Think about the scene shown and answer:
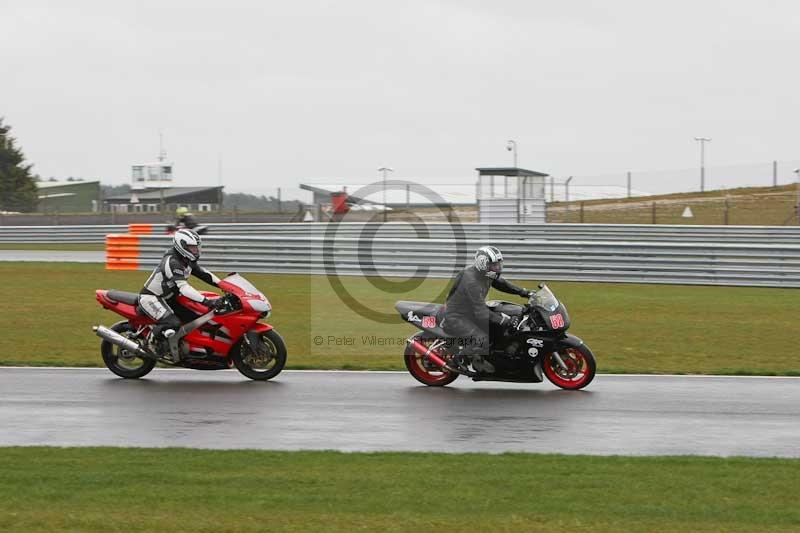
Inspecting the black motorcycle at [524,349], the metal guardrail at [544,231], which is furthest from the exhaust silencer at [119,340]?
the metal guardrail at [544,231]

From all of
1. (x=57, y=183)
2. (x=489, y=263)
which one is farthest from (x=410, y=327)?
(x=57, y=183)

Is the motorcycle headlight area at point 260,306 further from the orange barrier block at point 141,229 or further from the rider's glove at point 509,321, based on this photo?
the orange barrier block at point 141,229

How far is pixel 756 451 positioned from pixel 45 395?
6.86m

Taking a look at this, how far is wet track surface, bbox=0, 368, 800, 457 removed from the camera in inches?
347

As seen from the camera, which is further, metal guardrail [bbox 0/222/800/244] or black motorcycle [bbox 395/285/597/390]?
metal guardrail [bbox 0/222/800/244]

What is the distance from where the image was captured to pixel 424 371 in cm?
Answer: 1198

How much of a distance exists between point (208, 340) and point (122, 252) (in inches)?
648

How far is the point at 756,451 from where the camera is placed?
332 inches

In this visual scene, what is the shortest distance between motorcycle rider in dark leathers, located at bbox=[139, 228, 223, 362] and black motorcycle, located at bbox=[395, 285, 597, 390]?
2448 millimetres

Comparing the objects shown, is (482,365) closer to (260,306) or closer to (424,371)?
(424,371)

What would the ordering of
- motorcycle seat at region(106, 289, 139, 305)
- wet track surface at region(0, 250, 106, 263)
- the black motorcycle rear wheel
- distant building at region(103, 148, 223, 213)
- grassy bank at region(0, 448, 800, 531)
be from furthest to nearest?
1. distant building at region(103, 148, 223, 213)
2. wet track surface at region(0, 250, 106, 263)
3. motorcycle seat at region(106, 289, 139, 305)
4. the black motorcycle rear wheel
5. grassy bank at region(0, 448, 800, 531)

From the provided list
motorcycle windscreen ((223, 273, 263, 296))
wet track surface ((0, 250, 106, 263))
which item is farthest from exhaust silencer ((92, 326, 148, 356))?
wet track surface ((0, 250, 106, 263))

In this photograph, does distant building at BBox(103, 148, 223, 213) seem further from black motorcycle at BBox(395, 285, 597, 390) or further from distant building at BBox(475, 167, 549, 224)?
black motorcycle at BBox(395, 285, 597, 390)

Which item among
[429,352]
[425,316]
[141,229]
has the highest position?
[141,229]
